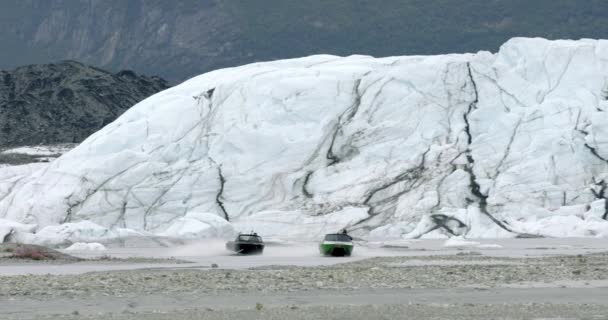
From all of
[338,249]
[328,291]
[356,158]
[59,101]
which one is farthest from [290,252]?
[59,101]

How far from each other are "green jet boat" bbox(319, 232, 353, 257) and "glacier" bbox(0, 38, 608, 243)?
270 inches

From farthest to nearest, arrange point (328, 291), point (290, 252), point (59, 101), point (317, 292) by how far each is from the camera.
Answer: point (59, 101), point (290, 252), point (328, 291), point (317, 292)

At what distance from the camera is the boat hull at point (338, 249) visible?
3512 centimetres

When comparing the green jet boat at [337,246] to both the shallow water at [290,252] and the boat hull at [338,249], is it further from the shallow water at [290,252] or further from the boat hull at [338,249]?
the shallow water at [290,252]

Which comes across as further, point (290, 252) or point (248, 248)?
point (290, 252)

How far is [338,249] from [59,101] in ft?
246

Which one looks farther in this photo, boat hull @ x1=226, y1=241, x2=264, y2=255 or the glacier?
the glacier

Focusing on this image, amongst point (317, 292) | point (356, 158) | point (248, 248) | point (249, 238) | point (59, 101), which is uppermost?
point (59, 101)

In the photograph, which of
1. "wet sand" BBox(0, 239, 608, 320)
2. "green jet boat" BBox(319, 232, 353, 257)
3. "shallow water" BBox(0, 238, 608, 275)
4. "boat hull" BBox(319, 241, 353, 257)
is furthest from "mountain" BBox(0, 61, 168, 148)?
"wet sand" BBox(0, 239, 608, 320)

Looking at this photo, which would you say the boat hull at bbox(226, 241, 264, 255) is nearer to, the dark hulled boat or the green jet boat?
the dark hulled boat

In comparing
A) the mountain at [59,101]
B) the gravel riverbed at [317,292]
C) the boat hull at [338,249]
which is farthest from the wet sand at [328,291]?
the mountain at [59,101]

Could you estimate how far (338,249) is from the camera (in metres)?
35.2

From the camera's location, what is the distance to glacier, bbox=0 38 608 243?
1697 inches

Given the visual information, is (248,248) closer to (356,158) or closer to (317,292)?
(356,158)
